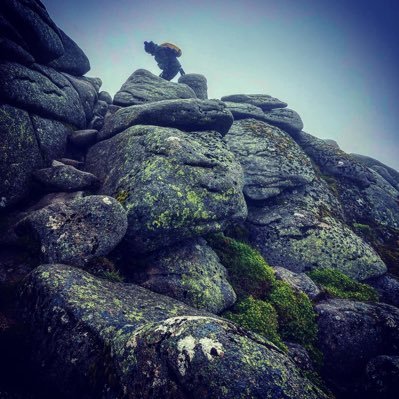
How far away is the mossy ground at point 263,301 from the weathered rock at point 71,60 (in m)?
17.6

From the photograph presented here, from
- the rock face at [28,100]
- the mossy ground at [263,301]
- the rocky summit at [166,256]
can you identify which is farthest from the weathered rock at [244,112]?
the mossy ground at [263,301]

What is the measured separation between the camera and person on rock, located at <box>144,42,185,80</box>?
32656 mm

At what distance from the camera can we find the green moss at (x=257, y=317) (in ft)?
34.8

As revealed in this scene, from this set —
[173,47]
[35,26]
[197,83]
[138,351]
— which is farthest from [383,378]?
[173,47]

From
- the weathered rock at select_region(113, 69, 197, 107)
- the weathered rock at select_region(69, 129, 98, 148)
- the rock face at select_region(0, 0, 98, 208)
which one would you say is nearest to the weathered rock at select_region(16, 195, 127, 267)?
the rock face at select_region(0, 0, 98, 208)

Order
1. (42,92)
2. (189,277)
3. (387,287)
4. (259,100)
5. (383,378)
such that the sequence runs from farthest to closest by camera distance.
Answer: (259,100)
(387,287)
(42,92)
(189,277)
(383,378)

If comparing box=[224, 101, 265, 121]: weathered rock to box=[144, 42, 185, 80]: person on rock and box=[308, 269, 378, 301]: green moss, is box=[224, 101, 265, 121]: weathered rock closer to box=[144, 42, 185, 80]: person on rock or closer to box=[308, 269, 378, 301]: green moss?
box=[144, 42, 185, 80]: person on rock

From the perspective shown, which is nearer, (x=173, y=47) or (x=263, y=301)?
(x=263, y=301)

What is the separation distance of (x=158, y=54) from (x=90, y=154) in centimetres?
2382

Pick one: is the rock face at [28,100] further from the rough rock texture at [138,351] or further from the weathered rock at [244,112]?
the weathered rock at [244,112]

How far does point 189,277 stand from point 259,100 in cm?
2384

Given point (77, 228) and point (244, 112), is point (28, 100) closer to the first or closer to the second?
point (77, 228)

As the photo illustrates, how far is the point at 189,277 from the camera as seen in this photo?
11.3 meters

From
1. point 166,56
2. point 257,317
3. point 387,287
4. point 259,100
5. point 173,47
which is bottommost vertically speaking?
point 257,317
